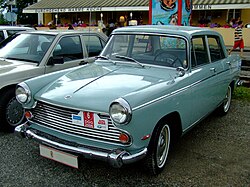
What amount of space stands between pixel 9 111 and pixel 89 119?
210cm

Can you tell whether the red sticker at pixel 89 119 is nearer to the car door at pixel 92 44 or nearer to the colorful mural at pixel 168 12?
the car door at pixel 92 44

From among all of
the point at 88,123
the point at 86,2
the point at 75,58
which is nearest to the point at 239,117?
the point at 75,58

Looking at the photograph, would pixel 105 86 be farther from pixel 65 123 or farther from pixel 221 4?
pixel 221 4

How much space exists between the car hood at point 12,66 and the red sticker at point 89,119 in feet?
7.09

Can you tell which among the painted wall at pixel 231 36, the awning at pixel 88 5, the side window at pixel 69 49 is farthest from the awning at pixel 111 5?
the side window at pixel 69 49

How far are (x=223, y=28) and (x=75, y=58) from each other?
13749mm

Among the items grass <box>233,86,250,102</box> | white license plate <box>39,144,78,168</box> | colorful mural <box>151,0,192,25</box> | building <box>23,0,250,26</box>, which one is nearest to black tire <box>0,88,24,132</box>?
white license plate <box>39,144,78,168</box>

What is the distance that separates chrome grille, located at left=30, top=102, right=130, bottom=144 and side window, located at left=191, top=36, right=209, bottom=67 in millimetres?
1783

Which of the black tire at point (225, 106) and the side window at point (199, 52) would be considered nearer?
the side window at point (199, 52)

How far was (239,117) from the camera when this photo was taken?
5.96m

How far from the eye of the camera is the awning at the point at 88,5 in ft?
74.3

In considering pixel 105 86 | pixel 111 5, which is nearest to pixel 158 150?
Result: pixel 105 86

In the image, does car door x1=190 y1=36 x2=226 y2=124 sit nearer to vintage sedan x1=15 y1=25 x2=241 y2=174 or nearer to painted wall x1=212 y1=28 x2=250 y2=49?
vintage sedan x1=15 y1=25 x2=241 y2=174

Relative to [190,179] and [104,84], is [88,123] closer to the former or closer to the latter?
[104,84]
